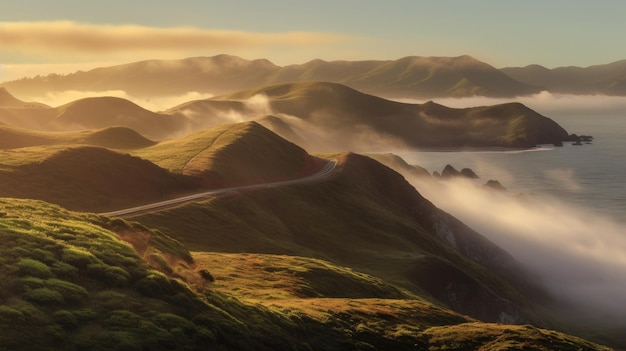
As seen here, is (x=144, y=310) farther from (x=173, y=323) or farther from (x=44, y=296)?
(x=44, y=296)

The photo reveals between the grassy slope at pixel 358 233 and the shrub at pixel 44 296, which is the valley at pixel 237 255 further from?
the grassy slope at pixel 358 233

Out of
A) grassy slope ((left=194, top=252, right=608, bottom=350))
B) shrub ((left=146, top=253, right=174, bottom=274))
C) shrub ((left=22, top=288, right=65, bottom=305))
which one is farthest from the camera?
grassy slope ((left=194, top=252, right=608, bottom=350))

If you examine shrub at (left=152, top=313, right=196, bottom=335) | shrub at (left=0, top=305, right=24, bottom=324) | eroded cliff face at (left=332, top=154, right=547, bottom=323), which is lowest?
eroded cliff face at (left=332, top=154, right=547, bottom=323)

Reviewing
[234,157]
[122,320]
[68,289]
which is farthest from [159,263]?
[234,157]

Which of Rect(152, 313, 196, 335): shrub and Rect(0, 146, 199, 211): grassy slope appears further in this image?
Rect(0, 146, 199, 211): grassy slope

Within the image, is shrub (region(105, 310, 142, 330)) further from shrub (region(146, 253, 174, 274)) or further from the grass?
shrub (region(146, 253, 174, 274))

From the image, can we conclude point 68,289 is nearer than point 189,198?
Yes

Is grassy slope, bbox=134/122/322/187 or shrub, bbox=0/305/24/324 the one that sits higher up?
grassy slope, bbox=134/122/322/187

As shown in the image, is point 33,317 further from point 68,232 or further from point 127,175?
point 127,175

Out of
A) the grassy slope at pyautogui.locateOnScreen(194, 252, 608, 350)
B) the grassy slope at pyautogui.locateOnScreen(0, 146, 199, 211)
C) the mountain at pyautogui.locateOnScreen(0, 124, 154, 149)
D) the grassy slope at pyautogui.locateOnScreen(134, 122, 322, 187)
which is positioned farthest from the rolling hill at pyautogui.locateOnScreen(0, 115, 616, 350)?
the mountain at pyautogui.locateOnScreen(0, 124, 154, 149)

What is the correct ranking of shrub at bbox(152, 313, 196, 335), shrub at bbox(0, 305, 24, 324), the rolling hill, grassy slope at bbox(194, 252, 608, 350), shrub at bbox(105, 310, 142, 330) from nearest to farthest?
shrub at bbox(0, 305, 24, 324)
shrub at bbox(105, 310, 142, 330)
shrub at bbox(152, 313, 196, 335)
the rolling hill
grassy slope at bbox(194, 252, 608, 350)
